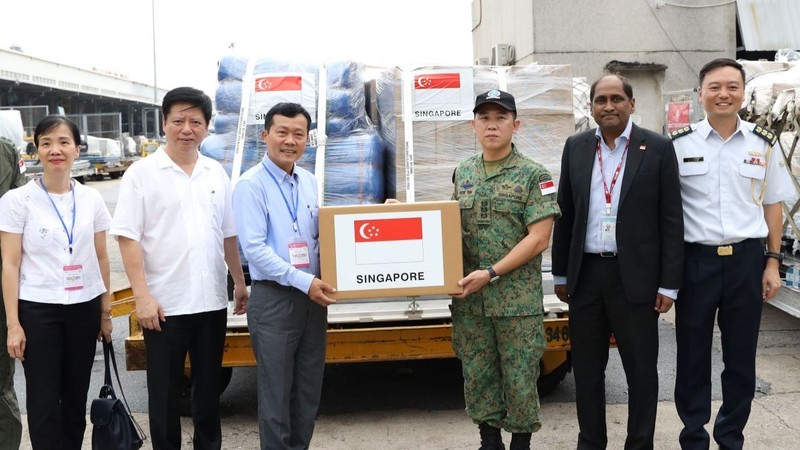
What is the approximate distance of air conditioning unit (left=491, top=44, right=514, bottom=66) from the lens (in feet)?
46.6

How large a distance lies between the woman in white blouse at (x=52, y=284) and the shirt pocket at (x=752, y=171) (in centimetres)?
303

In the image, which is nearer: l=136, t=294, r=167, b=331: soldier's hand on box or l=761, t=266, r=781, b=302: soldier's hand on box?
l=136, t=294, r=167, b=331: soldier's hand on box

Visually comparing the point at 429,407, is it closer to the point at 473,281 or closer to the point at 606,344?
the point at 606,344

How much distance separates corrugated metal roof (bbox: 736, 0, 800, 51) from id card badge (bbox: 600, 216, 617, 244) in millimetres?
11806

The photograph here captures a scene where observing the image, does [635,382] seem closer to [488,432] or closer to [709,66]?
[488,432]

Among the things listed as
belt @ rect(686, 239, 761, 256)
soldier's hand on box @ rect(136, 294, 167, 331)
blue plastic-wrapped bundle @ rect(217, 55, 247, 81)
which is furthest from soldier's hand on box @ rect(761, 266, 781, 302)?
blue plastic-wrapped bundle @ rect(217, 55, 247, 81)

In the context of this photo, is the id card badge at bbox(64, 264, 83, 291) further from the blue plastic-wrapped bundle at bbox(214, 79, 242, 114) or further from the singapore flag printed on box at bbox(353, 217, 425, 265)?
the blue plastic-wrapped bundle at bbox(214, 79, 242, 114)

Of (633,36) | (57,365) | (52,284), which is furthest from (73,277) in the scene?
(633,36)

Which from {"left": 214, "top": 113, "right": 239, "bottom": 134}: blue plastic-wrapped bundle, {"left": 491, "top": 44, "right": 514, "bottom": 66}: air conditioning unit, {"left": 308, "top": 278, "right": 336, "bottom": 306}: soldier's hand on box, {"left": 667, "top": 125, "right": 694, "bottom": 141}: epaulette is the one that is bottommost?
{"left": 308, "top": 278, "right": 336, "bottom": 306}: soldier's hand on box

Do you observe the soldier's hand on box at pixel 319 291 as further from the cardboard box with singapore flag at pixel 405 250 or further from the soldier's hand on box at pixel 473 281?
the soldier's hand on box at pixel 473 281

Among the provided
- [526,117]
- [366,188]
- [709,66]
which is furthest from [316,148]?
[709,66]

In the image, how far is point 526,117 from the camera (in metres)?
4.58

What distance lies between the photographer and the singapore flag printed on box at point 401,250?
3168 millimetres

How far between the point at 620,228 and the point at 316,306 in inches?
55.7
